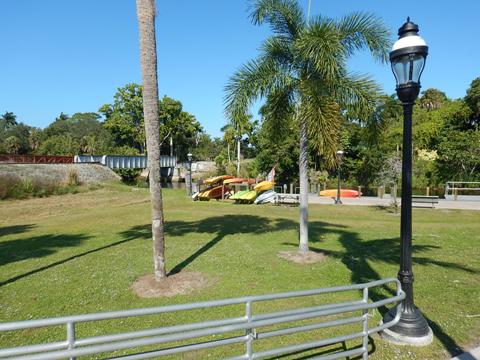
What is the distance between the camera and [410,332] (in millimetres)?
4887

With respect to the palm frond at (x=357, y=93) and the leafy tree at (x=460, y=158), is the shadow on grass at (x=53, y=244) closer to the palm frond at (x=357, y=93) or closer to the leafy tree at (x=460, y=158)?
the palm frond at (x=357, y=93)

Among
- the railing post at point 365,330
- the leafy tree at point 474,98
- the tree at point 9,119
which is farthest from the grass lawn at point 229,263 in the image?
the tree at point 9,119

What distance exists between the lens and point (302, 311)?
12.2ft

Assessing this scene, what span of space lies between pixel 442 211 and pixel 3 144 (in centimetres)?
7007

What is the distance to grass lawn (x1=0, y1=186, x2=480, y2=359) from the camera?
5945 millimetres

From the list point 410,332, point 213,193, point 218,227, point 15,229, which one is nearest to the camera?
point 410,332

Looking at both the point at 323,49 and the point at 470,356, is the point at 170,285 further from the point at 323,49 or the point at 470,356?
the point at 323,49

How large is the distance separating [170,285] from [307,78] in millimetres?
5894

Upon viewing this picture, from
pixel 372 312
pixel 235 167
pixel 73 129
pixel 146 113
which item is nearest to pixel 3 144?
pixel 73 129

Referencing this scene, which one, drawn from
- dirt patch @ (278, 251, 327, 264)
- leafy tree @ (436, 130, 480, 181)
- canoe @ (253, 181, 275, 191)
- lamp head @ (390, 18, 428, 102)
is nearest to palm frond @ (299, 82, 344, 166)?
dirt patch @ (278, 251, 327, 264)

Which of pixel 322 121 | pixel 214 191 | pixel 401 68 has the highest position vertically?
pixel 401 68

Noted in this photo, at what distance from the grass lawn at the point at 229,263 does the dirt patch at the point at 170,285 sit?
0.20 m

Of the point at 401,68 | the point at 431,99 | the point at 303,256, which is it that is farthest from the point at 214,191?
the point at 431,99

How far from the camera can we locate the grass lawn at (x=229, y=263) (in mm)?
5945
